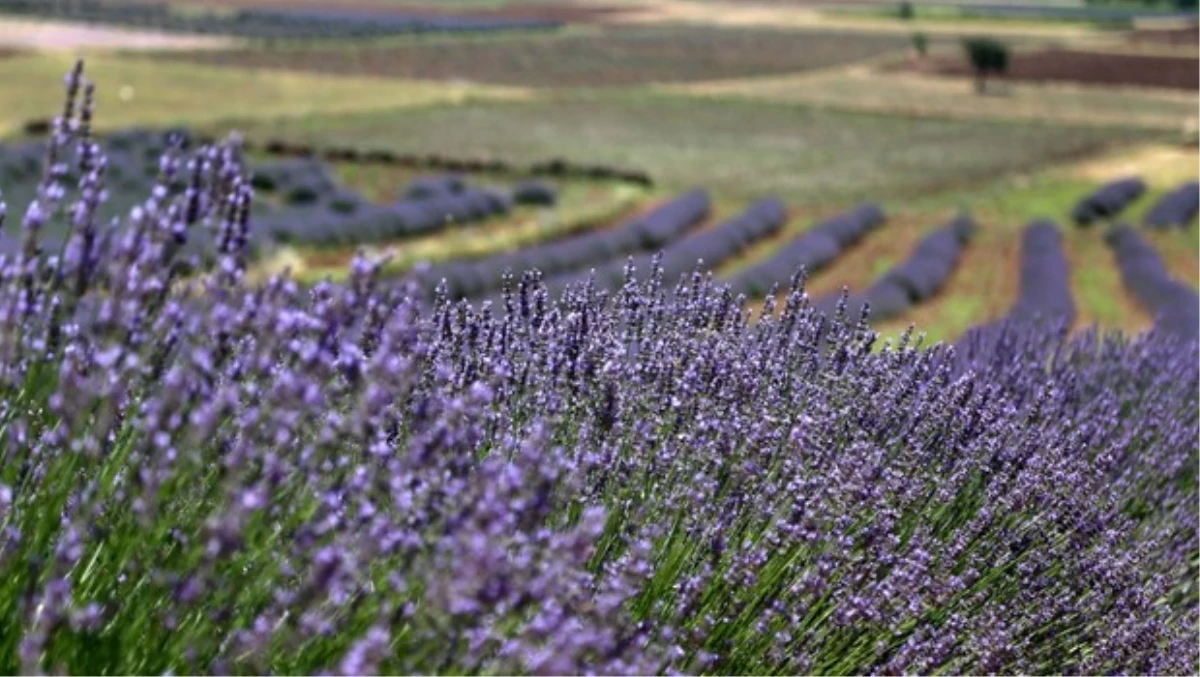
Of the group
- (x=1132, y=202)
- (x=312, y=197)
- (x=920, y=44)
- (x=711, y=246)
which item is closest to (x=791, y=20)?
(x=920, y=44)

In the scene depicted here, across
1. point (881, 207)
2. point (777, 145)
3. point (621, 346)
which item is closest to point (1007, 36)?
point (777, 145)

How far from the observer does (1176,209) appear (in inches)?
1258

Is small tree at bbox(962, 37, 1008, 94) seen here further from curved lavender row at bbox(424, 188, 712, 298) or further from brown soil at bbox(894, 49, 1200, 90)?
curved lavender row at bbox(424, 188, 712, 298)

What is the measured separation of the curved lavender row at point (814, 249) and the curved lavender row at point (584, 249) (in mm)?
2401

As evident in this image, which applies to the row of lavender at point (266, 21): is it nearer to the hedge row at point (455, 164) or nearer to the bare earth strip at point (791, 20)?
the bare earth strip at point (791, 20)

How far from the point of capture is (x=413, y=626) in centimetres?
337

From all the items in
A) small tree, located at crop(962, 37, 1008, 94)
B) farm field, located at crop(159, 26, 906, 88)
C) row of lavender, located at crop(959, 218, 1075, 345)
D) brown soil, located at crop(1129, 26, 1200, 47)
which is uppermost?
brown soil, located at crop(1129, 26, 1200, 47)

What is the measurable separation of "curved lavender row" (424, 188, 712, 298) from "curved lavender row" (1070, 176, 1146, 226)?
7.80 metres

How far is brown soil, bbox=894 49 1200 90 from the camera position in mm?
63594

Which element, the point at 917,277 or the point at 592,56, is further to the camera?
the point at 592,56

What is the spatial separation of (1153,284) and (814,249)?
5436mm

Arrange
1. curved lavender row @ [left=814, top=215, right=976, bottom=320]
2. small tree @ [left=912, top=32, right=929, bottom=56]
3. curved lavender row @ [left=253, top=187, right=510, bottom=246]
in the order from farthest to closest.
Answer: small tree @ [left=912, top=32, right=929, bottom=56]
curved lavender row @ [left=253, top=187, right=510, bottom=246]
curved lavender row @ [left=814, top=215, right=976, bottom=320]

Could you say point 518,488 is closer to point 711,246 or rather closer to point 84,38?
point 711,246

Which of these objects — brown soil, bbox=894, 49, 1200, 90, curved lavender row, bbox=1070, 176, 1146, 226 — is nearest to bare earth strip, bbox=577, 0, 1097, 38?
brown soil, bbox=894, 49, 1200, 90
